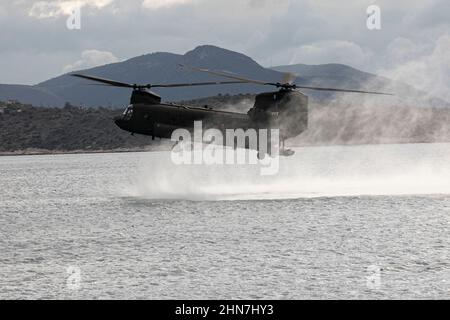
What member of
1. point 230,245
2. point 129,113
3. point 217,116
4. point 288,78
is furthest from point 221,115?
point 230,245

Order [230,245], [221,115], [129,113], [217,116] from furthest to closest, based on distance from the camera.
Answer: [129,113] < [221,115] < [217,116] < [230,245]

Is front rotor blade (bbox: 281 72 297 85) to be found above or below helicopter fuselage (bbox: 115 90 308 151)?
above

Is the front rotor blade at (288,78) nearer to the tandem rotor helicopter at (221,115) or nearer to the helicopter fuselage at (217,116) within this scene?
the tandem rotor helicopter at (221,115)

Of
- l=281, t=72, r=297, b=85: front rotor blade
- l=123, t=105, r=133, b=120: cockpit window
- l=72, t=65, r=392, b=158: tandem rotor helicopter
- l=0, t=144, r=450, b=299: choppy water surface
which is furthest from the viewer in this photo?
l=123, t=105, r=133, b=120: cockpit window

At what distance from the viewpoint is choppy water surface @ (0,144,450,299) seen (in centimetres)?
2514

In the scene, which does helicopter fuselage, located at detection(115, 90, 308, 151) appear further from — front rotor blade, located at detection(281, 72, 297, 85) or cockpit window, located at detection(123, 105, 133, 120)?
front rotor blade, located at detection(281, 72, 297, 85)

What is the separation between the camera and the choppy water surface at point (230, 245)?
25.1m

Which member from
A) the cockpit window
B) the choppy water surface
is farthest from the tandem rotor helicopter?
the choppy water surface

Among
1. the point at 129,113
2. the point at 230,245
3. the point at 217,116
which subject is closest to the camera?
the point at 230,245

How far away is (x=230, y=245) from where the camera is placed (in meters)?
34.2

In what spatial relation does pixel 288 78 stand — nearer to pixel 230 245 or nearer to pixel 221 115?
pixel 221 115

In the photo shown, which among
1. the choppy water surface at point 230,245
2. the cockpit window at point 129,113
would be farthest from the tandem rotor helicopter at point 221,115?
the choppy water surface at point 230,245

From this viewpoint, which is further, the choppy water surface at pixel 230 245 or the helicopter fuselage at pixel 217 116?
the helicopter fuselage at pixel 217 116

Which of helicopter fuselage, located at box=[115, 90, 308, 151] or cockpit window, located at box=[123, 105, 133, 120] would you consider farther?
cockpit window, located at box=[123, 105, 133, 120]
